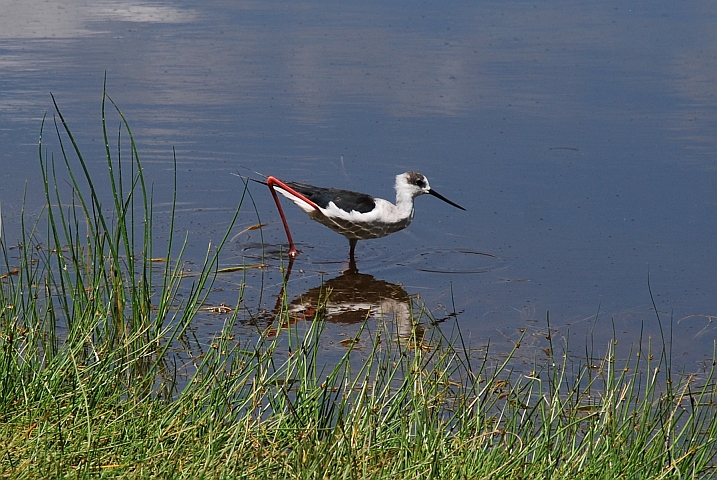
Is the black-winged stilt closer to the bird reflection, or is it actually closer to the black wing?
the black wing

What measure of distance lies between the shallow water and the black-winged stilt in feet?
0.71

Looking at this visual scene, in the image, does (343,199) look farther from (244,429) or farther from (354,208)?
(244,429)

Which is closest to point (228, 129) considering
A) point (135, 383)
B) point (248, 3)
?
point (135, 383)

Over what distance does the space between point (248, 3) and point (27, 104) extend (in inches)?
344

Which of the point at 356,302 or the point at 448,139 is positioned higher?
the point at 448,139

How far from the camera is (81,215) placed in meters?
8.08

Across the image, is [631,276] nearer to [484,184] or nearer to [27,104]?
[484,184]

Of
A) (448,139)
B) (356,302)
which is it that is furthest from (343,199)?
(448,139)

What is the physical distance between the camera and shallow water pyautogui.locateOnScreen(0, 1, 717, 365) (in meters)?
7.41

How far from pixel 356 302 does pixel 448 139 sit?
3.93 m

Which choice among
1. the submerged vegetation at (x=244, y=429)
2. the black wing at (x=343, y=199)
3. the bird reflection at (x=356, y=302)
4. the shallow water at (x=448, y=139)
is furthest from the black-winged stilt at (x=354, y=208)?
the submerged vegetation at (x=244, y=429)

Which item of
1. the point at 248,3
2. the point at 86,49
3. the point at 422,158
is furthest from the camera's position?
the point at 248,3

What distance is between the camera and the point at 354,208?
804cm

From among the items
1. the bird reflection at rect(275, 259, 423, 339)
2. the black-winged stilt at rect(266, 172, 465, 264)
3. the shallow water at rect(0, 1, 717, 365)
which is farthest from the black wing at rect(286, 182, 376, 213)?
the bird reflection at rect(275, 259, 423, 339)
